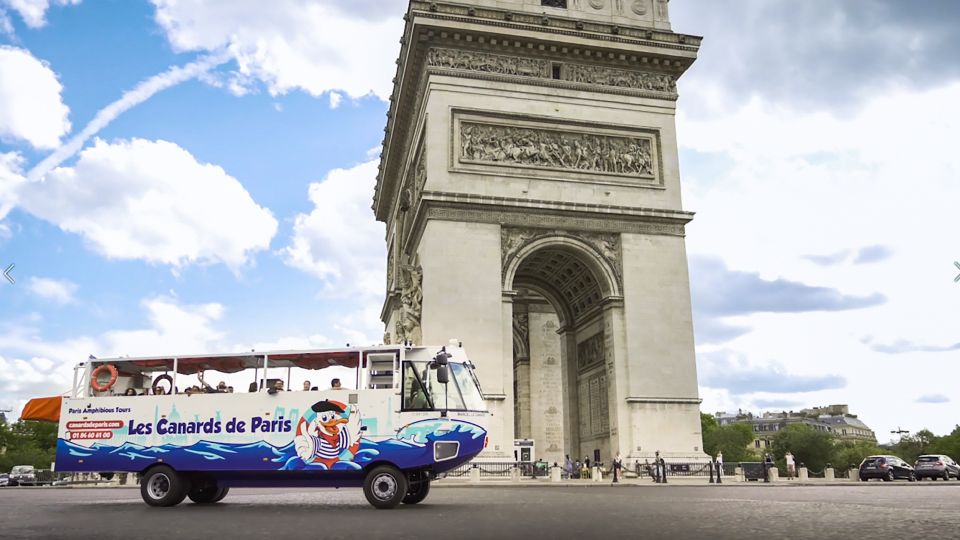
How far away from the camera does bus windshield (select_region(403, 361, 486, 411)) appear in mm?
13109

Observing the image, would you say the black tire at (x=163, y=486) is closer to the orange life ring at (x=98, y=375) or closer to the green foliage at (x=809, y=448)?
the orange life ring at (x=98, y=375)

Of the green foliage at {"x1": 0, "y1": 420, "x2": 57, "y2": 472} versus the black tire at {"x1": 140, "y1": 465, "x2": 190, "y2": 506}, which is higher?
the green foliage at {"x1": 0, "y1": 420, "x2": 57, "y2": 472}

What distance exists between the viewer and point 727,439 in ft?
297

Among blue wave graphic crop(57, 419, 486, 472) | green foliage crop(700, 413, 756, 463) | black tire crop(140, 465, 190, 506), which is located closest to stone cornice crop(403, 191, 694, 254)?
blue wave graphic crop(57, 419, 486, 472)

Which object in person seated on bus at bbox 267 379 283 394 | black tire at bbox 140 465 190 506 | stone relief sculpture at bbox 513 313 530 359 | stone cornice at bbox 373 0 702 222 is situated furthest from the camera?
stone relief sculpture at bbox 513 313 530 359

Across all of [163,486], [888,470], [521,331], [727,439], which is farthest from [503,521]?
[727,439]

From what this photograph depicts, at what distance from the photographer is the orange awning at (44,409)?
14.4m

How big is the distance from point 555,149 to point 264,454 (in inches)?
798

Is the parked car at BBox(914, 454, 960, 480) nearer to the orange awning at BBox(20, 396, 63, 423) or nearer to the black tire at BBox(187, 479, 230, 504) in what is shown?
the black tire at BBox(187, 479, 230, 504)

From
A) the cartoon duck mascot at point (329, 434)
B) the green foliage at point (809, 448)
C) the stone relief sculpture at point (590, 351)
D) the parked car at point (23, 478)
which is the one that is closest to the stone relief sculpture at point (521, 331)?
the stone relief sculpture at point (590, 351)

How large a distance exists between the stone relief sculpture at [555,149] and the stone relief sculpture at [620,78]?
2.23m

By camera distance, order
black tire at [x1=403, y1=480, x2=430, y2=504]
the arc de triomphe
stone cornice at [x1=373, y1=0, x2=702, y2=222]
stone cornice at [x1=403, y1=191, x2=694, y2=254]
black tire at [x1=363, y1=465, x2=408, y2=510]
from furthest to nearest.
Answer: stone cornice at [x1=373, y1=0, x2=702, y2=222], stone cornice at [x1=403, y1=191, x2=694, y2=254], the arc de triomphe, black tire at [x1=403, y1=480, x2=430, y2=504], black tire at [x1=363, y1=465, x2=408, y2=510]

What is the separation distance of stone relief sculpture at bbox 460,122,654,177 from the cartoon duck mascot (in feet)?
58.8

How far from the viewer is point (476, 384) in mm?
14016
